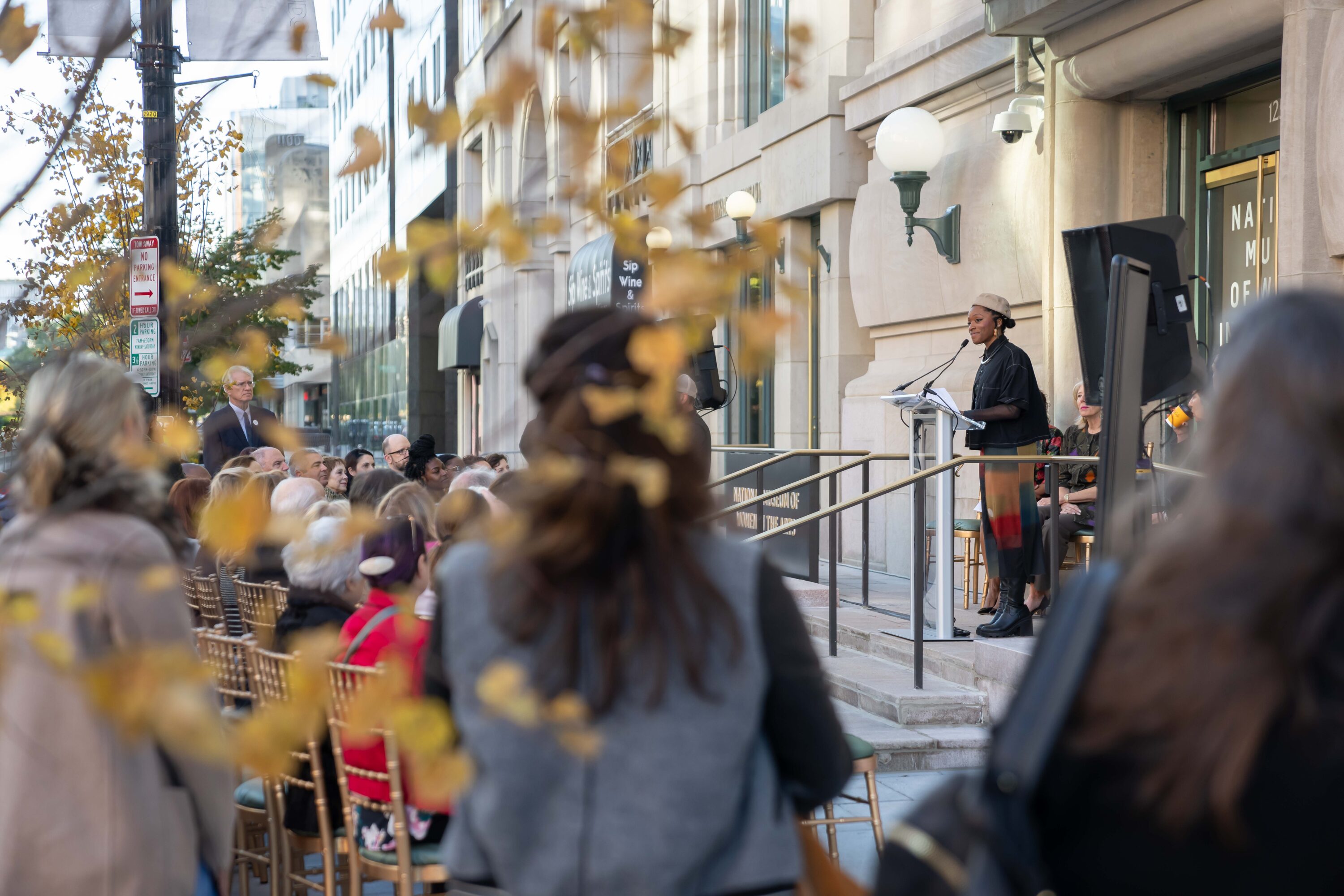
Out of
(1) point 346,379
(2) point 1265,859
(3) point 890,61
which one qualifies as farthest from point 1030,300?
(1) point 346,379

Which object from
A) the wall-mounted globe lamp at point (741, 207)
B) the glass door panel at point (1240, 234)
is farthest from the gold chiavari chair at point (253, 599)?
the wall-mounted globe lamp at point (741, 207)

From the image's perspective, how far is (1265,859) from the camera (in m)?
1.35

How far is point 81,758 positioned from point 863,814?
4099mm

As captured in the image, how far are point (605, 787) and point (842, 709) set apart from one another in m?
5.50

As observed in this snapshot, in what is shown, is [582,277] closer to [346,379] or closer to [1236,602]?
[1236,602]

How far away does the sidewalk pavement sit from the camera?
523 centimetres

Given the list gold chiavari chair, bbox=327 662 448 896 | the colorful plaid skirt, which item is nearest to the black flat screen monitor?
the colorful plaid skirt

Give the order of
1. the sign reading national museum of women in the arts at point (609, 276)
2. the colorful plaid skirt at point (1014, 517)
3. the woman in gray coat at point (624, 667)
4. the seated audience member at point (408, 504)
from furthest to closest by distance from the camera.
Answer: the sign reading national museum of women in the arts at point (609, 276), the colorful plaid skirt at point (1014, 517), the seated audience member at point (408, 504), the woman in gray coat at point (624, 667)

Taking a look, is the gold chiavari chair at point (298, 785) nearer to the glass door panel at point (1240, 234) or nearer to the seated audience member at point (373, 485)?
the seated audience member at point (373, 485)

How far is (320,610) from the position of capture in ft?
14.0

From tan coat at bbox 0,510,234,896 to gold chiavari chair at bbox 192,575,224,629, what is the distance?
3.76 m

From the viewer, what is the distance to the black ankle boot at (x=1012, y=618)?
7.58 m

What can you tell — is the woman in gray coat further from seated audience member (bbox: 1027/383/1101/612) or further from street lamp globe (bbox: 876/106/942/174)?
street lamp globe (bbox: 876/106/942/174)

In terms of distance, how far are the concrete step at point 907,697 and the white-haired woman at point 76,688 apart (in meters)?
4.43
